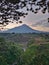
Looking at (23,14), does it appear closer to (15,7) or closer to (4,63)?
(15,7)

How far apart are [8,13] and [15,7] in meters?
0.43

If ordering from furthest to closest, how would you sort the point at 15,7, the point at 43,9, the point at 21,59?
the point at 21,59
the point at 15,7
the point at 43,9

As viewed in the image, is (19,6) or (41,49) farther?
(41,49)

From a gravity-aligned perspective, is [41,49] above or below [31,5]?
below

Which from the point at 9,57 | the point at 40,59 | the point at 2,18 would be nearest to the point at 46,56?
the point at 40,59

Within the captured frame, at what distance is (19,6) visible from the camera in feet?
33.8

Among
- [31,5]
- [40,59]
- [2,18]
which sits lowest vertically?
[40,59]

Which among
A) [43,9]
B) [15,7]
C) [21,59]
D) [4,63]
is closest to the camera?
[43,9]

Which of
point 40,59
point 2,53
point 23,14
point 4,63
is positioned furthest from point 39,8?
point 2,53

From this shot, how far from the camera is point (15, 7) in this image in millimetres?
10523

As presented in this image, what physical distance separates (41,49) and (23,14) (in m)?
55.1

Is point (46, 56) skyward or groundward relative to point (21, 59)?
skyward

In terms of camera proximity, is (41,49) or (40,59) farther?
(41,49)

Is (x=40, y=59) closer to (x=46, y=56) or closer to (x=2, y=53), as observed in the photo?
(x=46, y=56)
